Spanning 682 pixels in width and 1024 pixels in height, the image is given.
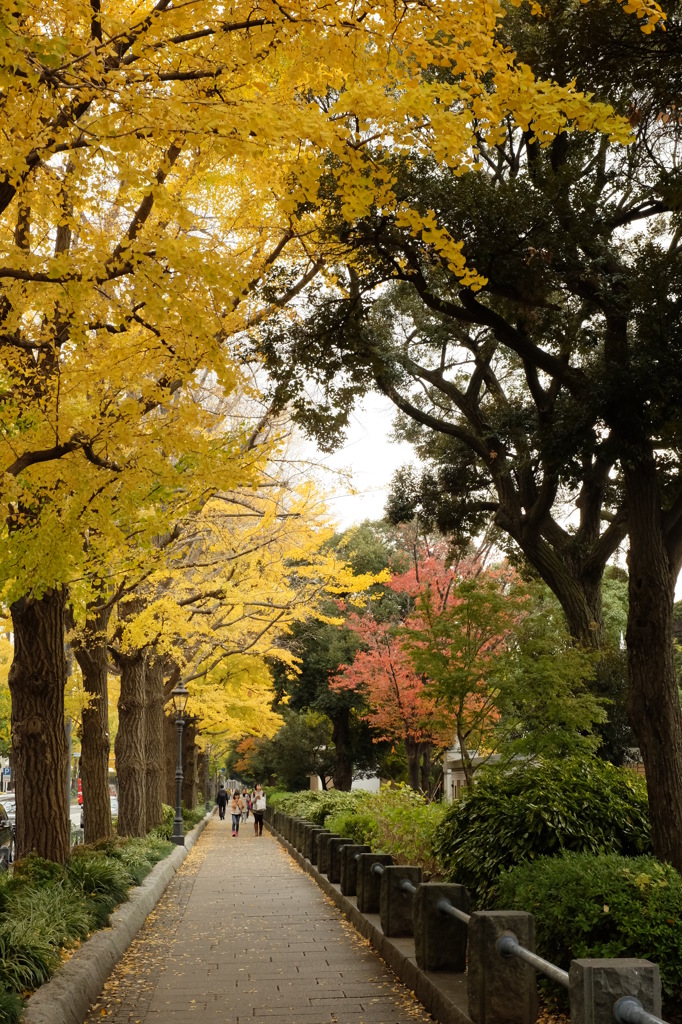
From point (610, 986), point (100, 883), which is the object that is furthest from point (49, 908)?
point (610, 986)

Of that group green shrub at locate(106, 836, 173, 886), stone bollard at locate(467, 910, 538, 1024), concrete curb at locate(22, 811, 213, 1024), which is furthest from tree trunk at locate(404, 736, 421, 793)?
stone bollard at locate(467, 910, 538, 1024)

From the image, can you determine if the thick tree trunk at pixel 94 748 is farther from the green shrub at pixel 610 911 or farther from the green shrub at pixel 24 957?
the green shrub at pixel 610 911

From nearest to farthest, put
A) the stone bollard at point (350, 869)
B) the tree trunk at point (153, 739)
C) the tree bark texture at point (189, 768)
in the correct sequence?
the stone bollard at point (350, 869) < the tree trunk at point (153, 739) < the tree bark texture at point (189, 768)

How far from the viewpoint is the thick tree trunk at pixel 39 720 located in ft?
34.2

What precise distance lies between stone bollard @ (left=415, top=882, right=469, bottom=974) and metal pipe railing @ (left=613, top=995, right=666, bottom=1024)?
329 cm

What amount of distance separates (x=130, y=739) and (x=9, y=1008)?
40.5 feet

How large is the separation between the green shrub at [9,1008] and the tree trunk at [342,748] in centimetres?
3208

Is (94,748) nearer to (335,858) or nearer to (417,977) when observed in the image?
(335,858)

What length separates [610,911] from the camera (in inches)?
242

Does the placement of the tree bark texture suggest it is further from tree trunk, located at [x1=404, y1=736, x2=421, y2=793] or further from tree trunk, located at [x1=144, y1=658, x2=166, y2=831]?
tree trunk, located at [x1=144, y1=658, x2=166, y2=831]

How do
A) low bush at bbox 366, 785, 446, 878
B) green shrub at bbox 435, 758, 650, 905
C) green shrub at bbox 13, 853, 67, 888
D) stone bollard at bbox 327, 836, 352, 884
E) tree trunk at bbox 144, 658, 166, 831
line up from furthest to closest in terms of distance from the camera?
tree trunk at bbox 144, 658, 166, 831 → stone bollard at bbox 327, 836, 352, 884 → low bush at bbox 366, 785, 446, 878 → green shrub at bbox 13, 853, 67, 888 → green shrub at bbox 435, 758, 650, 905

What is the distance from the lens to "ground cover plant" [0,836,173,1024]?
675 cm

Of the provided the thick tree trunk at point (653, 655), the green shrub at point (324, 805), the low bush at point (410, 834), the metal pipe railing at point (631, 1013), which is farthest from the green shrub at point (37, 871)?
the green shrub at point (324, 805)

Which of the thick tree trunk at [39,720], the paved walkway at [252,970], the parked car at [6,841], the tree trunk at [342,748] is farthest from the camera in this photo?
the tree trunk at [342,748]
